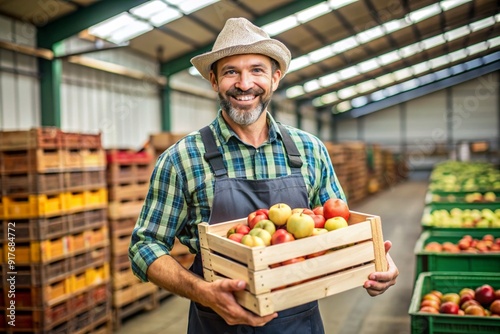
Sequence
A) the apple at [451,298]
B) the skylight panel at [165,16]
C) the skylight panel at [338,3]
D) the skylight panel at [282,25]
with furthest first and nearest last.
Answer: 1. the skylight panel at [282,25]
2. the skylight panel at [338,3]
3. the skylight panel at [165,16]
4. the apple at [451,298]

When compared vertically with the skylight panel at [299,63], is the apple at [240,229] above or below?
below

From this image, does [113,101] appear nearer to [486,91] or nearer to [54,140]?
[54,140]

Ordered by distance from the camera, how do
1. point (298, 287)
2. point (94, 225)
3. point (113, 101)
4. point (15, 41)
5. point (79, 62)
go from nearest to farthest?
point (298, 287)
point (94, 225)
point (15, 41)
point (79, 62)
point (113, 101)

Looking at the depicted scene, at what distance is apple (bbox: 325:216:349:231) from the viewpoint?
1819 millimetres

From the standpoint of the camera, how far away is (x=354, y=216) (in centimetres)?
198

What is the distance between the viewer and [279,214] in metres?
1.79

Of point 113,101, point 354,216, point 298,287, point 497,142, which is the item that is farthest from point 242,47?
point 497,142

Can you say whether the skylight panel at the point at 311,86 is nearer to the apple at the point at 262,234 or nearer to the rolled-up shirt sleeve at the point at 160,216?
the rolled-up shirt sleeve at the point at 160,216

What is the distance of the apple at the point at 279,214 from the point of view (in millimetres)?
1788

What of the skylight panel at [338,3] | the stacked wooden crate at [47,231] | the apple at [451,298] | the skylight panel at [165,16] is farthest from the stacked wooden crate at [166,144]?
the skylight panel at [338,3]

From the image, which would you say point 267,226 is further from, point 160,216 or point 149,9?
point 149,9

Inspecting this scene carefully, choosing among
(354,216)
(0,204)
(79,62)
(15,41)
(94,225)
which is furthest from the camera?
(79,62)

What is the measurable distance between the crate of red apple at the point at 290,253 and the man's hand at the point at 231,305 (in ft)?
0.09

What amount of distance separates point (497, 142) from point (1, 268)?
26.8 m
